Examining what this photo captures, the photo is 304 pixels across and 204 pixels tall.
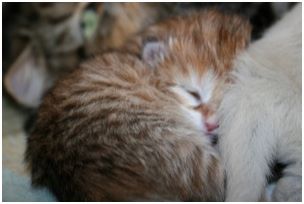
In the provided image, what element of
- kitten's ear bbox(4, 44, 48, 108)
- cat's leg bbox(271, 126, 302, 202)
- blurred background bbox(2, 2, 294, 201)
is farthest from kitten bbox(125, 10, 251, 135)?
kitten's ear bbox(4, 44, 48, 108)

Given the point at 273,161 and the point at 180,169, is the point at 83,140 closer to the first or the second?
the point at 180,169

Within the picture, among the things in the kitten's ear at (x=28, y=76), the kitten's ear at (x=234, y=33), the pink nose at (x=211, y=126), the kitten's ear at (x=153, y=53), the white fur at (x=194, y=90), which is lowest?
the kitten's ear at (x=28, y=76)

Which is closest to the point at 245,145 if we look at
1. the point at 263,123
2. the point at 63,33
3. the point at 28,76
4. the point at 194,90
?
the point at 263,123

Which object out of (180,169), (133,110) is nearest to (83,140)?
(133,110)

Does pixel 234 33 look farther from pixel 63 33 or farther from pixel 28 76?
pixel 28 76

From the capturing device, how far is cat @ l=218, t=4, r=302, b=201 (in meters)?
1.46

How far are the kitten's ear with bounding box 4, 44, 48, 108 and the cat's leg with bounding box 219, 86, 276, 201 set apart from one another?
43.1 inches

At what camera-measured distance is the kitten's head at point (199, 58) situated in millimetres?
1658

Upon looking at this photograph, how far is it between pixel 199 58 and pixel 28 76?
0.98 meters

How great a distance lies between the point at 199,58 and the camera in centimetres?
174

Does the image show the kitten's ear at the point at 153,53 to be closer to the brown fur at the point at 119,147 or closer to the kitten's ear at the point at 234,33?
the brown fur at the point at 119,147

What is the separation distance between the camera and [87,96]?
166 centimetres

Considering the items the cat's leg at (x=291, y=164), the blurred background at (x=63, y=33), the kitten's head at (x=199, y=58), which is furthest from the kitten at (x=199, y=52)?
the blurred background at (x=63, y=33)

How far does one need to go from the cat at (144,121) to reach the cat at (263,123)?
54mm
